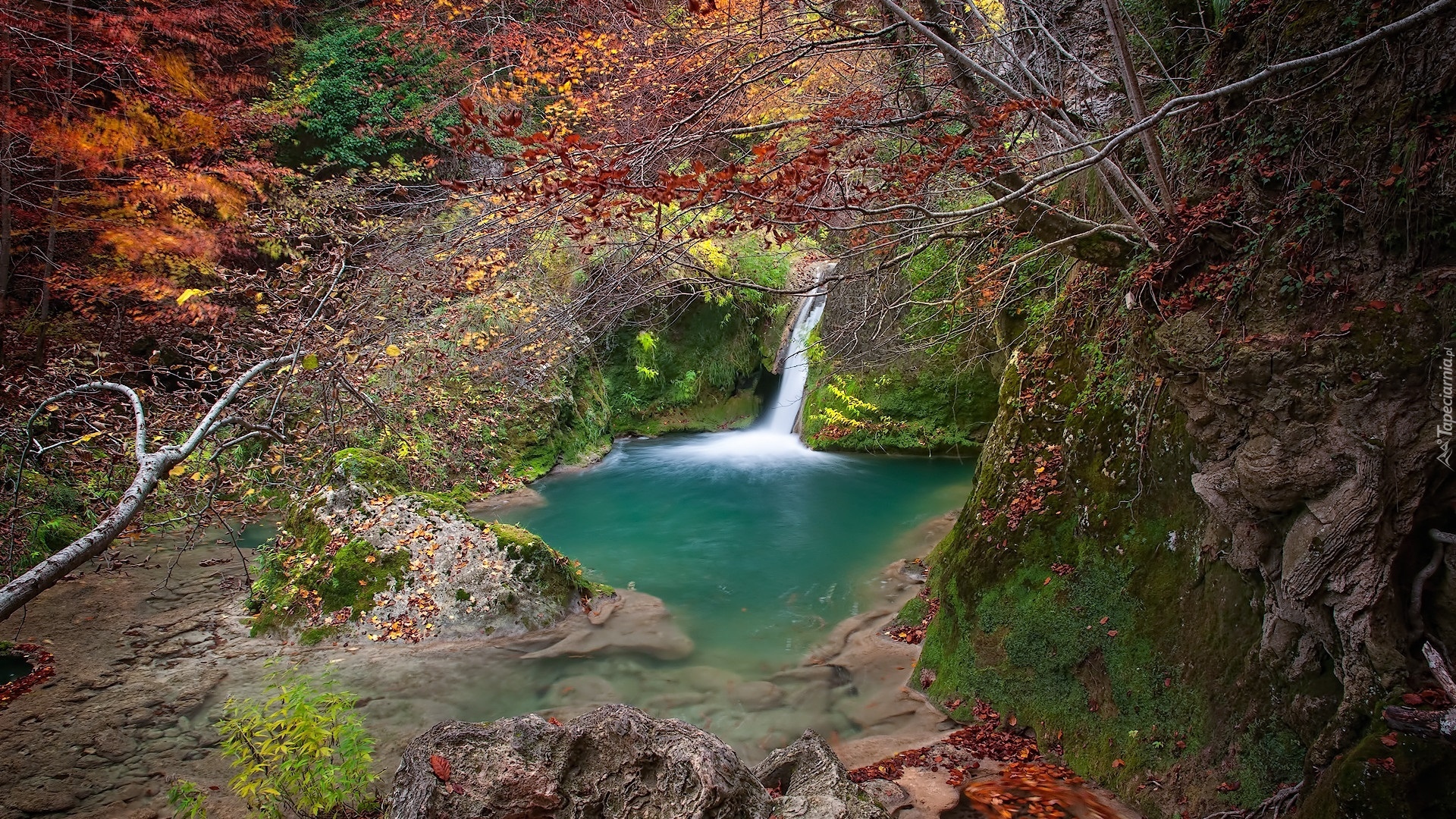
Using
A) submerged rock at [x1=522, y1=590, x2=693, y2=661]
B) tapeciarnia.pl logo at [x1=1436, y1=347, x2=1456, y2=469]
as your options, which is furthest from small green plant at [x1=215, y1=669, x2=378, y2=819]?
tapeciarnia.pl logo at [x1=1436, y1=347, x2=1456, y2=469]

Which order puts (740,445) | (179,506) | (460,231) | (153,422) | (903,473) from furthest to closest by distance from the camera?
1. (740,445)
2. (903,473)
3. (179,506)
4. (153,422)
5. (460,231)

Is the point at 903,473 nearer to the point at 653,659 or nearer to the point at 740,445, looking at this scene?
the point at 740,445

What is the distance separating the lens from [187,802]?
353 centimetres

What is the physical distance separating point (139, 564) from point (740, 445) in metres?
9.25

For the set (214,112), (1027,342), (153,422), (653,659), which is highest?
(214,112)

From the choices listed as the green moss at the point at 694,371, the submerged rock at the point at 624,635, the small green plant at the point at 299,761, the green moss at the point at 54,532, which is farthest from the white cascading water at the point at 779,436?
the small green plant at the point at 299,761

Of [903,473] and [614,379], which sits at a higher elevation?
[614,379]

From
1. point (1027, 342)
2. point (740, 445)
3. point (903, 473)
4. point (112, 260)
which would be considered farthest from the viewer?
point (740, 445)

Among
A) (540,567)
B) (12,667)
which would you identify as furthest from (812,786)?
(12,667)

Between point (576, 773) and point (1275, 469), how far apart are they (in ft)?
11.2

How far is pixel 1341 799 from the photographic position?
8.41 feet

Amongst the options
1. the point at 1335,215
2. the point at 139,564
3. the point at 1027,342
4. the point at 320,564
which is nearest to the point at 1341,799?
the point at 1335,215

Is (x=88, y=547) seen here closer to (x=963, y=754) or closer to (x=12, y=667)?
(x=12, y=667)

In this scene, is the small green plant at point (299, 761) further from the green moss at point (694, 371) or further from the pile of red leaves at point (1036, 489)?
the green moss at point (694, 371)
